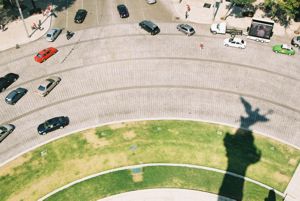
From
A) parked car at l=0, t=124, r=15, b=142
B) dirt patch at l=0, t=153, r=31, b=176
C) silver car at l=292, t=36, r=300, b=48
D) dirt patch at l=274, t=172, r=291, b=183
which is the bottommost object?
dirt patch at l=274, t=172, r=291, b=183

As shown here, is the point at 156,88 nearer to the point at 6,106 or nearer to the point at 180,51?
the point at 180,51

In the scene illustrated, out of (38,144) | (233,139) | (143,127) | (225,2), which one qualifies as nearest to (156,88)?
(143,127)

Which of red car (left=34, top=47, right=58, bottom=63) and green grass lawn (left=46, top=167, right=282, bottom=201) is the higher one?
red car (left=34, top=47, right=58, bottom=63)

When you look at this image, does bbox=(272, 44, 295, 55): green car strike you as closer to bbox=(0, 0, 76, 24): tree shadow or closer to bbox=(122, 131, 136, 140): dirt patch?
bbox=(122, 131, 136, 140): dirt patch

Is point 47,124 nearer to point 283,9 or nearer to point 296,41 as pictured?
point 296,41

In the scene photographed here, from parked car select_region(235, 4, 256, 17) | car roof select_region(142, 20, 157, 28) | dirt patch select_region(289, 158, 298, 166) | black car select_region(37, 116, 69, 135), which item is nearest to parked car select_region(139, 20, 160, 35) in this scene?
car roof select_region(142, 20, 157, 28)
